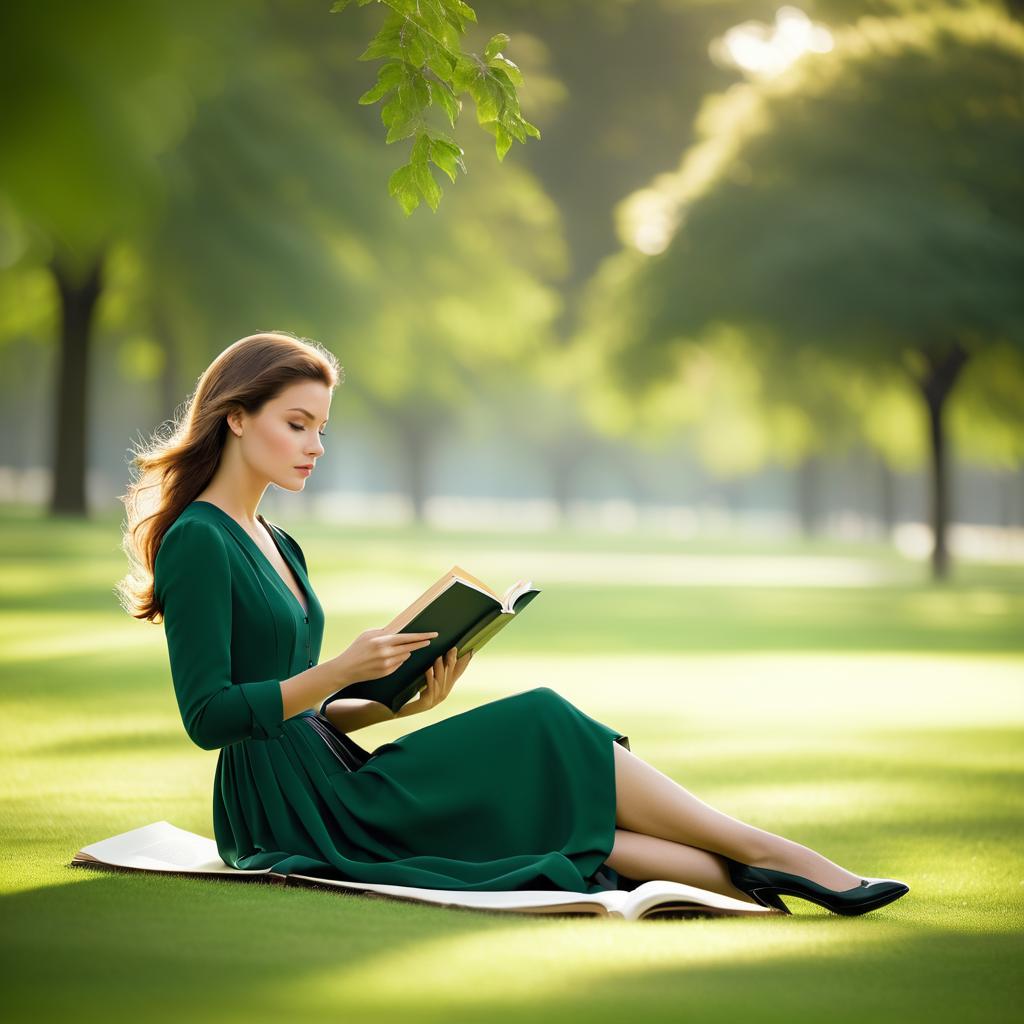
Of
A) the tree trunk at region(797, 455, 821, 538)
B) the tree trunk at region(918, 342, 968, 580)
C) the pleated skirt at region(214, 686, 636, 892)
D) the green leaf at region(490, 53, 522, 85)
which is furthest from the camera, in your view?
the tree trunk at region(797, 455, 821, 538)

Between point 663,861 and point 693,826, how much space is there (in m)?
0.14

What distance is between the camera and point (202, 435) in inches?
199

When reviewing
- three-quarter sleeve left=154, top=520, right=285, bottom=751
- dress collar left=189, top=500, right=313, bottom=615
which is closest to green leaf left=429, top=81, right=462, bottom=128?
dress collar left=189, top=500, right=313, bottom=615

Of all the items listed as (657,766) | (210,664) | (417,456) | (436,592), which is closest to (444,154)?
(436,592)

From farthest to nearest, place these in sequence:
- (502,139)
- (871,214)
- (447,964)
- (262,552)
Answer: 1. (871,214)
2. (502,139)
3. (262,552)
4. (447,964)

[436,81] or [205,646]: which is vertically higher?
[436,81]

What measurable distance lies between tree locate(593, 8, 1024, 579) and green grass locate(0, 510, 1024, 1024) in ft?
21.5

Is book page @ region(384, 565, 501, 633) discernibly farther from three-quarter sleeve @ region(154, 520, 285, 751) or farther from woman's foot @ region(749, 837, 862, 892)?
woman's foot @ region(749, 837, 862, 892)

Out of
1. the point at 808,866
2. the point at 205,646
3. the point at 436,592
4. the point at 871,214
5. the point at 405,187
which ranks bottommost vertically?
the point at 808,866

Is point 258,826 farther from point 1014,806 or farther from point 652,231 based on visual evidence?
point 652,231

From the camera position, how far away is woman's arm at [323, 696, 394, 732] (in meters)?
5.18

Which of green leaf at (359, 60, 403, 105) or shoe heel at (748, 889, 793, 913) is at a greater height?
green leaf at (359, 60, 403, 105)

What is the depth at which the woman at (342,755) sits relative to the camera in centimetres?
473

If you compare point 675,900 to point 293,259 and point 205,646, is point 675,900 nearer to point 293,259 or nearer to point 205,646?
point 205,646
